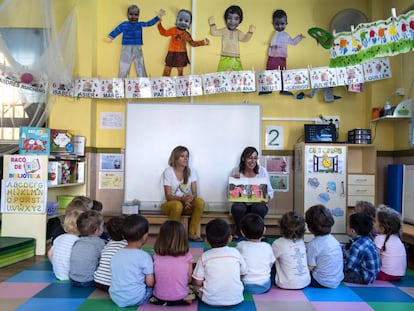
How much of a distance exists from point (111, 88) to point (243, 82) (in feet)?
5.51

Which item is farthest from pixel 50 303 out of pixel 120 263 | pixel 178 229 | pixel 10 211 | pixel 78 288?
pixel 10 211

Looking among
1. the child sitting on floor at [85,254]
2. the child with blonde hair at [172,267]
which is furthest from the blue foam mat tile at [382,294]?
the child sitting on floor at [85,254]

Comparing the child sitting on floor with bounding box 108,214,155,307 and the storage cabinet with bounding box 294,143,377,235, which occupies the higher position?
the storage cabinet with bounding box 294,143,377,235

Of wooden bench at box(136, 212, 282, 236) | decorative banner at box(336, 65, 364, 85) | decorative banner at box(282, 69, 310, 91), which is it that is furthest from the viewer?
decorative banner at box(282, 69, 310, 91)

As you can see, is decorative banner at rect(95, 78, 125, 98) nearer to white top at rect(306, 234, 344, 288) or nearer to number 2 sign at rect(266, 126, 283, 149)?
number 2 sign at rect(266, 126, 283, 149)

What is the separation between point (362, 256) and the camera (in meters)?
3.09

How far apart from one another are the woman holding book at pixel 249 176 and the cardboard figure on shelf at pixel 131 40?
183 centimetres

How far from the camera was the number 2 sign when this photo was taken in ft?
17.4

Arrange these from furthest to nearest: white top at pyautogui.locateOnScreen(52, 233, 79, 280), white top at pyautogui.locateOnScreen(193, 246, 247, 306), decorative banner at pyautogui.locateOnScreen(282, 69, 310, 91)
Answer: decorative banner at pyautogui.locateOnScreen(282, 69, 310, 91)
white top at pyautogui.locateOnScreen(52, 233, 79, 280)
white top at pyautogui.locateOnScreen(193, 246, 247, 306)

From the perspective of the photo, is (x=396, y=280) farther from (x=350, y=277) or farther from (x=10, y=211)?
(x=10, y=211)

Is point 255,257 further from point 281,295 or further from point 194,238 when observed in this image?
point 194,238

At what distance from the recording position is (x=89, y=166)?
520 cm

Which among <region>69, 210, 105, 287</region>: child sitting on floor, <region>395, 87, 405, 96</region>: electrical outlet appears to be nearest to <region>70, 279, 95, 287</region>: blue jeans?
<region>69, 210, 105, 287</region>: child sitting on floor

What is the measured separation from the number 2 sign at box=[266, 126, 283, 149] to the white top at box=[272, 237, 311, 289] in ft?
8.21
